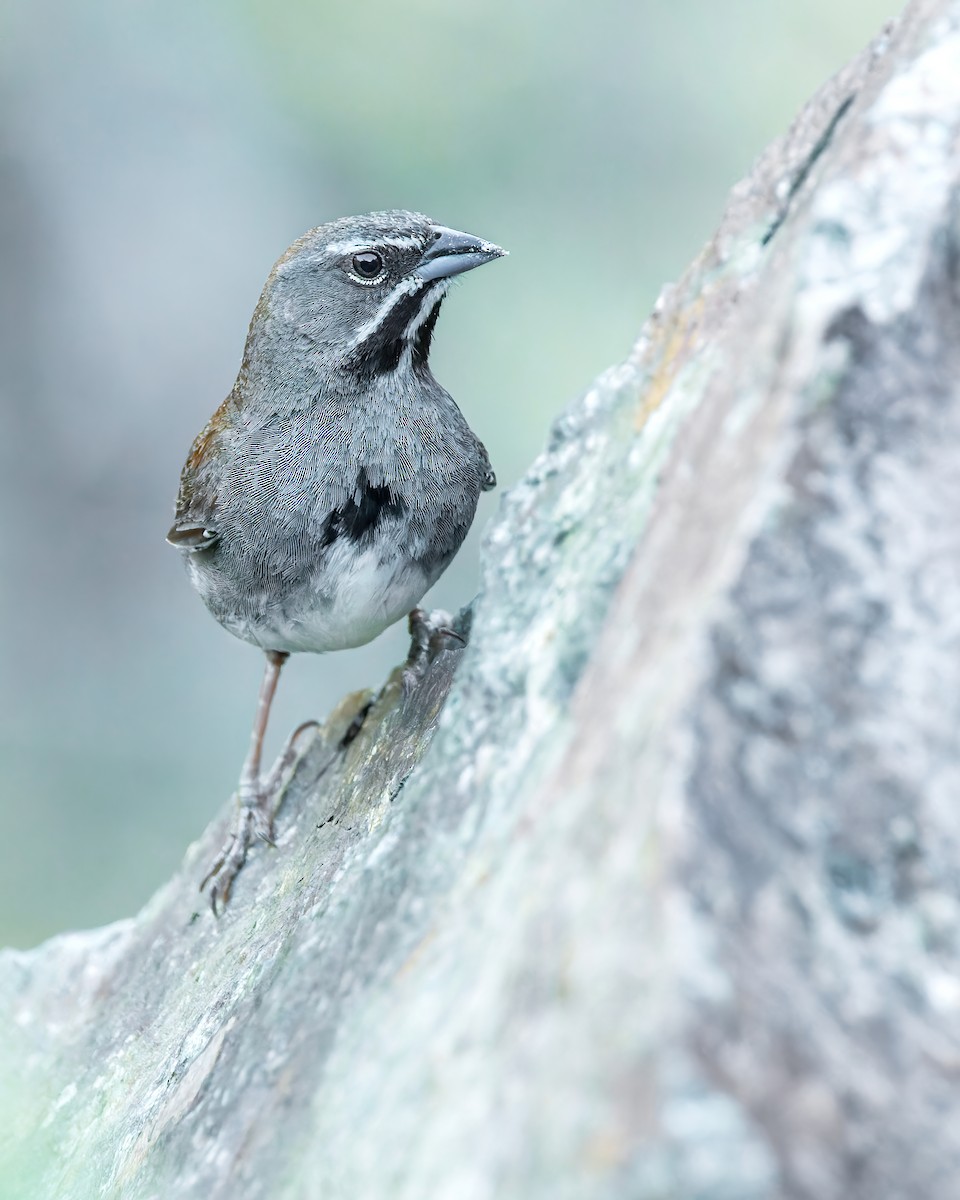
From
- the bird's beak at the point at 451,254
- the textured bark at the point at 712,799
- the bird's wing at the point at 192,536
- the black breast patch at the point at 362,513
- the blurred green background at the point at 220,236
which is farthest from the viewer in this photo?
the blurred green background at the point at 220,236

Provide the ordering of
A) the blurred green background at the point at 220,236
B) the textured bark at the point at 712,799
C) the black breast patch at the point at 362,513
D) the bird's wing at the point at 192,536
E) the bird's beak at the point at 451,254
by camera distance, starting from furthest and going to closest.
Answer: the blurred green background at the point at 220,236, the bird's wing at the point at 192,536, the bird's beak at the point at 451,254, the black breast patch at the point at 362,513, the textured bark at the point at 712,799

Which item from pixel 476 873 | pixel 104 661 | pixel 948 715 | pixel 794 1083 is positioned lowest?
pixel 794 1083

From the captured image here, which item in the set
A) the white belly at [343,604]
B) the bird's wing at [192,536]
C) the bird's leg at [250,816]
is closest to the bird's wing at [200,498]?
the bird's wing at [192,536]

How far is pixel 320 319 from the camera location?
464cm

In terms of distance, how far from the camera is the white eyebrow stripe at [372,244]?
14.9 ft

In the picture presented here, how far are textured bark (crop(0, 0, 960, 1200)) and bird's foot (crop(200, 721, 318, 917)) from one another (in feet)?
6.30

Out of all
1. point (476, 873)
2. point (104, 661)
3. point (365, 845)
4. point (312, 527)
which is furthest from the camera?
point (104, 661)

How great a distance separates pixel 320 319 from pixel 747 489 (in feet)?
10.1

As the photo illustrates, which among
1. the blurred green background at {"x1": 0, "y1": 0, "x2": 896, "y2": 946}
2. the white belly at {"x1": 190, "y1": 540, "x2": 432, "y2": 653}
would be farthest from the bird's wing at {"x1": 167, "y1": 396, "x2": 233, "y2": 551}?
the blurred green background at {"x1": 0, "y1": 0, "x2": 896, "y2": 946}

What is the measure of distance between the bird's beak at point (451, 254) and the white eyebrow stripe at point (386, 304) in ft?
0.12

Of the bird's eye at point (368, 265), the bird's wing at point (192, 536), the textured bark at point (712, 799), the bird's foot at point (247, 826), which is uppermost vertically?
the bird's eye at point (368, 265)

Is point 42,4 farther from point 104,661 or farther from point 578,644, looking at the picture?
point 578,644

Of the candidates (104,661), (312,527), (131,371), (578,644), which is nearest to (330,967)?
(578,644)

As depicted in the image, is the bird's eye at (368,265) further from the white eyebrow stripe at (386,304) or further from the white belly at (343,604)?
the white belly at (343,604)
